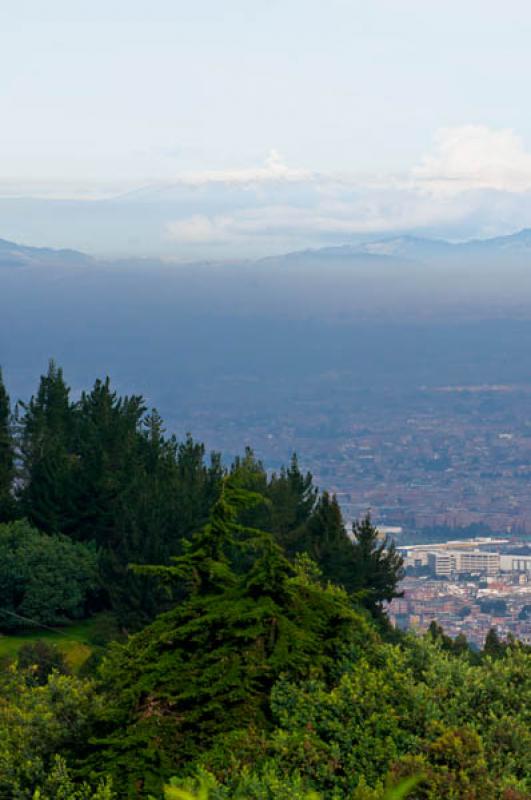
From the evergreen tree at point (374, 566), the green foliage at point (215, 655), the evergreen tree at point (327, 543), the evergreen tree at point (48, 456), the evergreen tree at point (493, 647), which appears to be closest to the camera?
the green foliage at point (215, 655)

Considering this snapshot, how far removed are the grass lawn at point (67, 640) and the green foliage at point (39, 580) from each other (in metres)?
0.34

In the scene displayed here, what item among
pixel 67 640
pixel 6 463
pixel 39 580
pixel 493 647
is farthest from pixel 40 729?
pixel 6 463

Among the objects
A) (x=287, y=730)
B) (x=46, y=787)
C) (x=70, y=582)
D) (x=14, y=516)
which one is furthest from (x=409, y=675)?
(x=14, y=516)

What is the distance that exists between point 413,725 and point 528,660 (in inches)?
104

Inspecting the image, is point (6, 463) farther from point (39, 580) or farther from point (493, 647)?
point (493, 647)

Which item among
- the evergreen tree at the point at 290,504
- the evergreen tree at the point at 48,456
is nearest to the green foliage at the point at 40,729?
the evergreen tree at the point at 290,504

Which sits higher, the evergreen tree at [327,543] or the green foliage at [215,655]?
the evergreen tree at [327,543]

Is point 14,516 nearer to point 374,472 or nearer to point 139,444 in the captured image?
point 139,444

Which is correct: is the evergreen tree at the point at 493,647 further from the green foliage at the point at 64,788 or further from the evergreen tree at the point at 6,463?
the green foliage at the point at 64,788

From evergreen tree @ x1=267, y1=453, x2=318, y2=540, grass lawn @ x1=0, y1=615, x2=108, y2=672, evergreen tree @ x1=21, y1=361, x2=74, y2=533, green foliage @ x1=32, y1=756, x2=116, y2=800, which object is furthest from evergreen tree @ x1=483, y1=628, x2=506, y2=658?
green foliage @ x1=32, y1=756, x2=116, y2=800

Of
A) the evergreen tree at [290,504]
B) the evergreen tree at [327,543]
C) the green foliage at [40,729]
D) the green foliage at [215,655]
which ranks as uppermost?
the evergreen tree at [290,504]

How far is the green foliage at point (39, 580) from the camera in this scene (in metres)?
35.0

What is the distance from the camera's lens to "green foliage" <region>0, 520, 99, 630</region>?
1377 inches

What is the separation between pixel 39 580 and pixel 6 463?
8272mm
